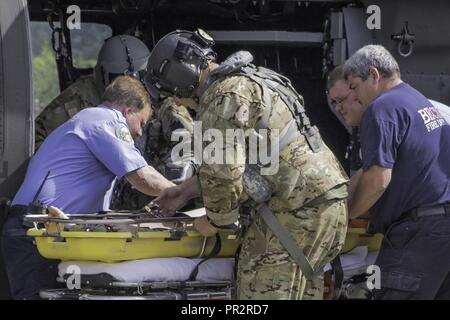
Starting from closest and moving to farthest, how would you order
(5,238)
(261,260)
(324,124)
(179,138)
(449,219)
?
(261,260) < (449,219) < (5,238) < (179,138) < (324,124)

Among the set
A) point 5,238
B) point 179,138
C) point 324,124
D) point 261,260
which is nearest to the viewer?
point 261,260

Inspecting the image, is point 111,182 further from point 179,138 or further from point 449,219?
point 449,219

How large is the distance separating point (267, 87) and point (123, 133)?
0.87m

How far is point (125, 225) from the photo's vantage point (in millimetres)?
4074

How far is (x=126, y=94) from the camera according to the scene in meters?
4.49

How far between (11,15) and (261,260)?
178 centimetres

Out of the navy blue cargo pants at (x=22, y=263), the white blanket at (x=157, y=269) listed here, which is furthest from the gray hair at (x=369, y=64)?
the navy blue cargo pants at (x=22, y=263)

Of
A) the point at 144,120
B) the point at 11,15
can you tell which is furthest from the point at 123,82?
the point at 11,15

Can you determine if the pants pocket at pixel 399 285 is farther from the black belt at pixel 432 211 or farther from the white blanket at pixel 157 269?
the white blanket at pixel 157 269

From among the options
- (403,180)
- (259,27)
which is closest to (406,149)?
(403,180)

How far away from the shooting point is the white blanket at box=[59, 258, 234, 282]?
3980mm

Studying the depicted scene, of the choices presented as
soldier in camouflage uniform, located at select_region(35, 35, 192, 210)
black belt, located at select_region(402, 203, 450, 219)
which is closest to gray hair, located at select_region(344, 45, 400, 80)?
black belt, located at select_region(402, 203, 450, 219)

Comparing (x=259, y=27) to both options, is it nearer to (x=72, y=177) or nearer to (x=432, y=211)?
(x=72, y=177)

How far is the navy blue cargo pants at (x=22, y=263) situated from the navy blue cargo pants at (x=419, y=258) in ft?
4.96
